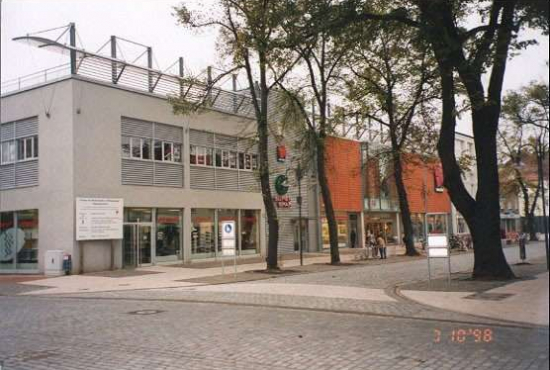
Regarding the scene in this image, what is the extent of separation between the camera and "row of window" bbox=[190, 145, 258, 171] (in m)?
28.5

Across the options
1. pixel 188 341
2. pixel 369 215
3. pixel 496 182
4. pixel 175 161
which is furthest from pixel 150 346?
pixel 369 215

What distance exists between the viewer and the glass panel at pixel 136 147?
25.2m

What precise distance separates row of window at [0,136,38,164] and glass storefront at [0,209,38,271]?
→ 226 centimetres

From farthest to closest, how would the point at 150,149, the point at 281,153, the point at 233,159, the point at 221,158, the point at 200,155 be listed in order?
the point at 281,153 → the point at 233,159 → the point at 221,158 → the point at 200,155 → the point at 150,149

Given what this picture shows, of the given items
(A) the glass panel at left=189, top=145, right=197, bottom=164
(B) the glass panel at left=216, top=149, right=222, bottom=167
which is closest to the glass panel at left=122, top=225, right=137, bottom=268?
(A) the glass panel at left=189, top=145, right=197, bottom=164

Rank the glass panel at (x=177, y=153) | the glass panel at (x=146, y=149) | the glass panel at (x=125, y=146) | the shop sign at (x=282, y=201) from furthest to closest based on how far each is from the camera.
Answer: the shop sign at (x=282, y=201) → the glass panel at (x=177, y=153) → the glass panel at (x=146, y=149) → the glass panel at (x=125, y=146)

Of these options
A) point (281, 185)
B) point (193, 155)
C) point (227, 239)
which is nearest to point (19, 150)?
point (193, 155)

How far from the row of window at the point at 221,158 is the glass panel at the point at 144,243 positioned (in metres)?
4.33

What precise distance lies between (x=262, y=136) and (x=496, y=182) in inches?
514

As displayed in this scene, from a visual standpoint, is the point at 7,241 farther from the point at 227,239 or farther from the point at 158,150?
the point at 227,239

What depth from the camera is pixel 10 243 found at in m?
24.7

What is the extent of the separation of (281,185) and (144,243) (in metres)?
11.0

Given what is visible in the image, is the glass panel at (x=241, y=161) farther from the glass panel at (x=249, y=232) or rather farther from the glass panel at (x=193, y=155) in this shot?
the glass panel at (x=193, y=155)

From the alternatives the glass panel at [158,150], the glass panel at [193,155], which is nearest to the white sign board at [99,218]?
the glass panel at [158,150]
